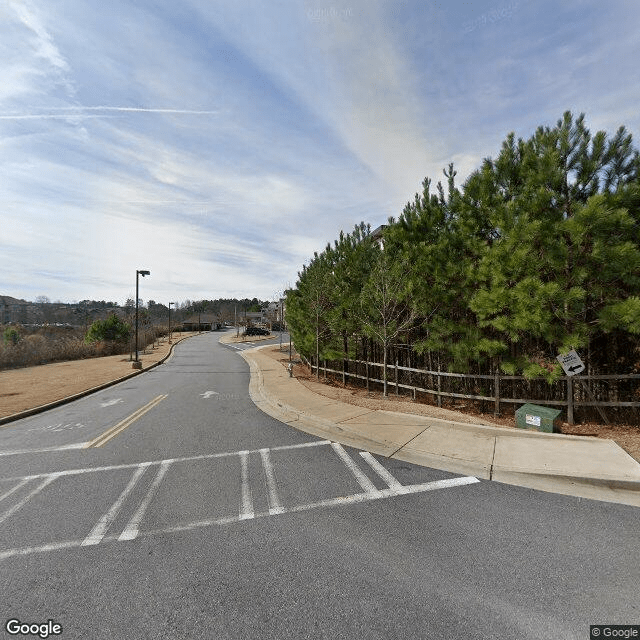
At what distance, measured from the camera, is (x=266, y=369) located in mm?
19781

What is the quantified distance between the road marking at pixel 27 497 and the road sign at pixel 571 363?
34.1 feet

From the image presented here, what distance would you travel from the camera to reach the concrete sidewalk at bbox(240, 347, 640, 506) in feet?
16.0

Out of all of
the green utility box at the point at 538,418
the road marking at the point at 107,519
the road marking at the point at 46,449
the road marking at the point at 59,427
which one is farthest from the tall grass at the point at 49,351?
the green utility box at the point at 538,418

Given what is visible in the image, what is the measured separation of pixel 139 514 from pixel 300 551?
2.23m

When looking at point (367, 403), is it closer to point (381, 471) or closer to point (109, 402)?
point (381, 471)

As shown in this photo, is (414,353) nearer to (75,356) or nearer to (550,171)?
(550,171)

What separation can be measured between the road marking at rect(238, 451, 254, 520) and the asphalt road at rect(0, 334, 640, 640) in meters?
0.03

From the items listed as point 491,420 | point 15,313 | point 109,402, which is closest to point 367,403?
point 491,420

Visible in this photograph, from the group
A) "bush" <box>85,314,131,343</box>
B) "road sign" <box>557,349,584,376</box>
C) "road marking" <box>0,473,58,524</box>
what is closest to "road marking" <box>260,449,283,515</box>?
"road marking" <box>0,473,58,524</box>

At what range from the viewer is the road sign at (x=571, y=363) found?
25.0ft

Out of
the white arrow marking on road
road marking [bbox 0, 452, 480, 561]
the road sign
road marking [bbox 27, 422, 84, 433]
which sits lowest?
the white arrow marking on road

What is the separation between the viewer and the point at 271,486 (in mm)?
5098

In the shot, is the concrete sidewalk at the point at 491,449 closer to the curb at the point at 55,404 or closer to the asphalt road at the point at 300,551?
the asphalt road at the point at 300,551

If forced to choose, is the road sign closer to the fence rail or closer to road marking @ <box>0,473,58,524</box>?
the fence rail
